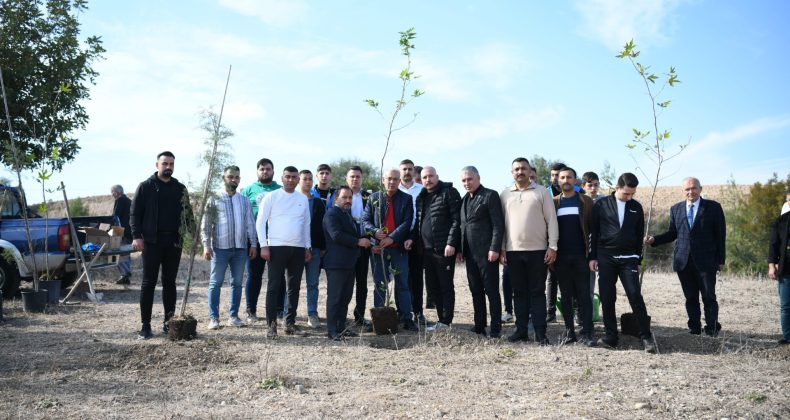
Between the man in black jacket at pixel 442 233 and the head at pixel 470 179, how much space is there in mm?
334

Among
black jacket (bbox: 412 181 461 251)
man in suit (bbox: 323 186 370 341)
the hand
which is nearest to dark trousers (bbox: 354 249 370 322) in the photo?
man in suit (bbox: 323 186 370 341)

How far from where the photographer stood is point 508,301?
8.39m

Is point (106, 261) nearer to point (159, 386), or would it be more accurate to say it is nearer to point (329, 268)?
point (329, 268)

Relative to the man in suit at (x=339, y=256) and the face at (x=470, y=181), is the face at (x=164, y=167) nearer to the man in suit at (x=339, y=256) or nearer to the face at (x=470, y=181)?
the man in suit at (x=339, y=256)

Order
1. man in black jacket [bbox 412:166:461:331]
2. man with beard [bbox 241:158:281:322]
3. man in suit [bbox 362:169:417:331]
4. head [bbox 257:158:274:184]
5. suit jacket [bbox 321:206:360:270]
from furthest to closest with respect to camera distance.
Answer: head [bbox 257:158:274:184]
man with beard [bbox 241:158:281:322]
man in suit [bbox 362:169:417:331]
man in black jacket [bbox 412:166:461:331]
suit jacket [bbox 321:206:360:270]

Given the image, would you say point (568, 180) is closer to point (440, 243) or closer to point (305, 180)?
point (440, 243)

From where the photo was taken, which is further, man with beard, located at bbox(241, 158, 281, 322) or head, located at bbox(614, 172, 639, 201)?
man with beard, located at bbox(241, 158, 281, 322)

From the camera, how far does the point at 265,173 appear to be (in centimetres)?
793

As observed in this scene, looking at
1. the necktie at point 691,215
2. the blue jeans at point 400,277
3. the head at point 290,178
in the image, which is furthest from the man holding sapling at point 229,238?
the necktie at point 691,215

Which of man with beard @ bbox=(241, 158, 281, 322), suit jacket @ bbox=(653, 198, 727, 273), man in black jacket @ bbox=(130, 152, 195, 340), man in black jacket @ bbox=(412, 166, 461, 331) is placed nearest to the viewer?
man in black jacket @ bbox=(130, 152, 195, 340)

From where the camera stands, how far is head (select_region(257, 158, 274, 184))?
793cm

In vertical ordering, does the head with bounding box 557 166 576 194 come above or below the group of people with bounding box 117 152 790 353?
above

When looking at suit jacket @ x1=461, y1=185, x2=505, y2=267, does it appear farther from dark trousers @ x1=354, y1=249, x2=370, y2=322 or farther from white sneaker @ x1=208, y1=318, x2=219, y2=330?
white sneaker @ x1=208, y1=318, x2=219, y2=330

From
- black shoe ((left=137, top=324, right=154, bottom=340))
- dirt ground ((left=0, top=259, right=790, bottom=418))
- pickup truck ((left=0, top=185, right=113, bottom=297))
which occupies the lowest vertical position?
dirt ground ((left=0, top=259, right=790, bottom=418))
